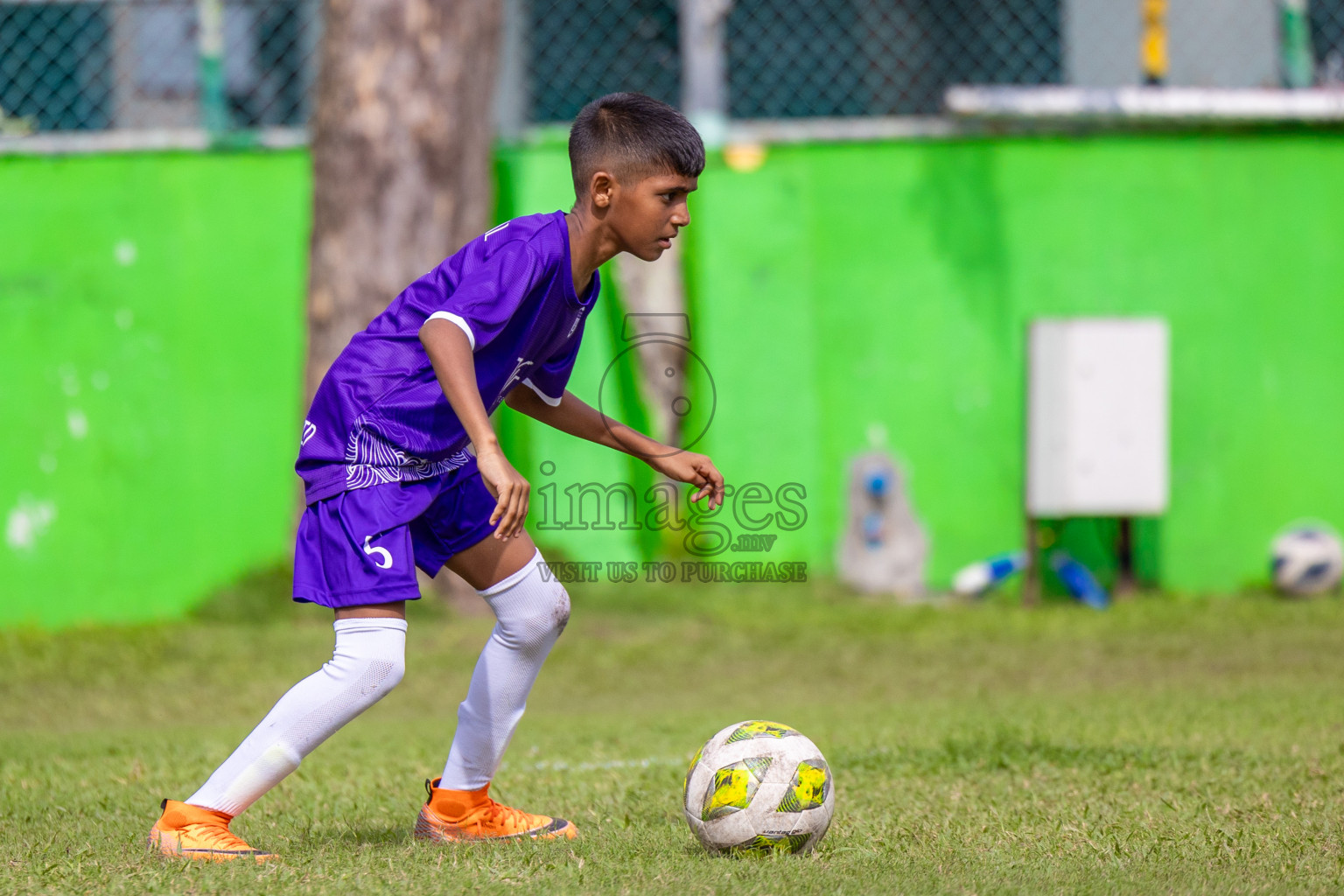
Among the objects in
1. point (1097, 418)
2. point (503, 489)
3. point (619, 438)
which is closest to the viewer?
point (503, 489)

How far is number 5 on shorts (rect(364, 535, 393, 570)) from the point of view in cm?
351

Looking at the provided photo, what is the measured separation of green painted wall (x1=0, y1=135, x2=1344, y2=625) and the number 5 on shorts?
5.56 m

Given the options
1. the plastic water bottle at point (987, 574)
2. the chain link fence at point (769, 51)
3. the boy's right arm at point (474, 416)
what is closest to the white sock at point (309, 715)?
the boy's right arm at point (474, 416)

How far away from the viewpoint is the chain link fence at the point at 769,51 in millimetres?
9398

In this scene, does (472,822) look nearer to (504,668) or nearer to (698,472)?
(504,668)

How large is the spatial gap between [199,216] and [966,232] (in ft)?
→ 15.4

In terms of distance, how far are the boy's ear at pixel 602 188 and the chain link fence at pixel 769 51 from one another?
594cm

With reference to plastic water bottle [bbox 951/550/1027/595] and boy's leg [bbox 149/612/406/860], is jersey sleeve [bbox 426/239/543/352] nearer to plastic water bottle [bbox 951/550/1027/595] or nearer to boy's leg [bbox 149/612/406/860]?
boy's leg [bbox 149/612/406/860]

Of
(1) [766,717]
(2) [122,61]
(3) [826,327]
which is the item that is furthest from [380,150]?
(1) [766,717]

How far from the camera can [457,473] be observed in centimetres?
376

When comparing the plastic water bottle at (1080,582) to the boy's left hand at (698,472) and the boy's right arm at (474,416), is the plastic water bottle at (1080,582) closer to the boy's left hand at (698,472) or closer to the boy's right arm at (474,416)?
the boy's left hand at (698,472)

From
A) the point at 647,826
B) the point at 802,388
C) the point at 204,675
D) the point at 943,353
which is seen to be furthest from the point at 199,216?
the point at 647,826

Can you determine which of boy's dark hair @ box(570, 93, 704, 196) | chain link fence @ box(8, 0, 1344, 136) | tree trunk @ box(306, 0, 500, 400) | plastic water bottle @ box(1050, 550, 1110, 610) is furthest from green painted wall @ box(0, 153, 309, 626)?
boy's dark hair @ box(570, 93, 704, 196)

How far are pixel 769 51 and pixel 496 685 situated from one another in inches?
259
